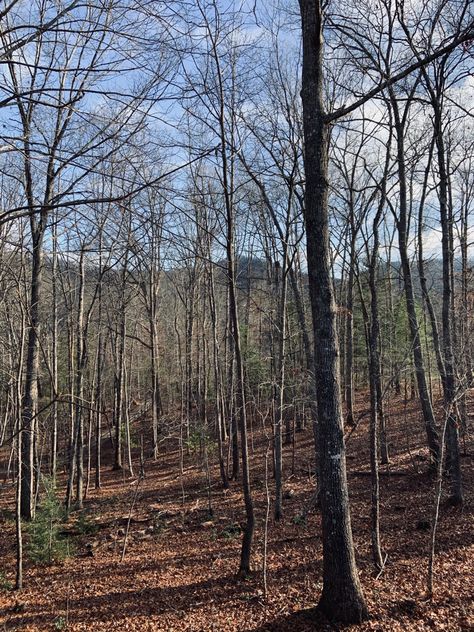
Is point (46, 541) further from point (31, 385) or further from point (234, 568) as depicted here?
point (234, 568)

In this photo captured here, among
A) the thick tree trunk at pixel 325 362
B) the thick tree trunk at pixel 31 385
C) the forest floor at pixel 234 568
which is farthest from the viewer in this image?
the thick tree trunk at pixel 31 385

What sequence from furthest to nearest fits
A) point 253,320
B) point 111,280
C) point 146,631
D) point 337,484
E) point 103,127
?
point 253,320 → point 111,280 → point 146,631 → point 337,484 → point 103,127

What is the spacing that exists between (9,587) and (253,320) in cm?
2731

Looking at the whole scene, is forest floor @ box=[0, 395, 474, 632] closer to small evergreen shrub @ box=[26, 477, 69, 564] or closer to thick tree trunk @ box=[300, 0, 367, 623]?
small evergreen shrub @ box=[26, 477, 69, 564]

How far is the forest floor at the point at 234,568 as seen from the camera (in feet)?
16.2

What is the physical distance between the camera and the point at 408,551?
650cm

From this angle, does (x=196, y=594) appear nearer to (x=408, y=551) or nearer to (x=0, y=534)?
(x=408, y=551)

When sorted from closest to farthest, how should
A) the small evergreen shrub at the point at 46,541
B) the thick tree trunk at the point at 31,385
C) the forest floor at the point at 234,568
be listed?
the forest floor at the point at 234,568
the small evergreen shrub at the point at 46,541
the thick tree trunk at the point at 31,385

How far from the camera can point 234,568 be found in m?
6.73

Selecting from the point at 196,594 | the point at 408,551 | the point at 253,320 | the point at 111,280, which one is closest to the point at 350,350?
the point at 111,280

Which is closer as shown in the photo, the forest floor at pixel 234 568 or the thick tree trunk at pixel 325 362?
the thick tree trunk at pixel 325 362

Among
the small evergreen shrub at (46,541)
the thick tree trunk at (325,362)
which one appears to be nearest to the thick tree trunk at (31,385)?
the small evergreen shrub at (46,541)

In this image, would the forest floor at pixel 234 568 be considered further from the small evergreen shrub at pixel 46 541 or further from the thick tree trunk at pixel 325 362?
the thick tree trunk at pixel 325 362

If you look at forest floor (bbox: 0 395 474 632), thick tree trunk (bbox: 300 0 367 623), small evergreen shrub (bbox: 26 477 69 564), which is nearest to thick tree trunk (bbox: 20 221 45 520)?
forest floor (bbox: 0 395 474 632)
